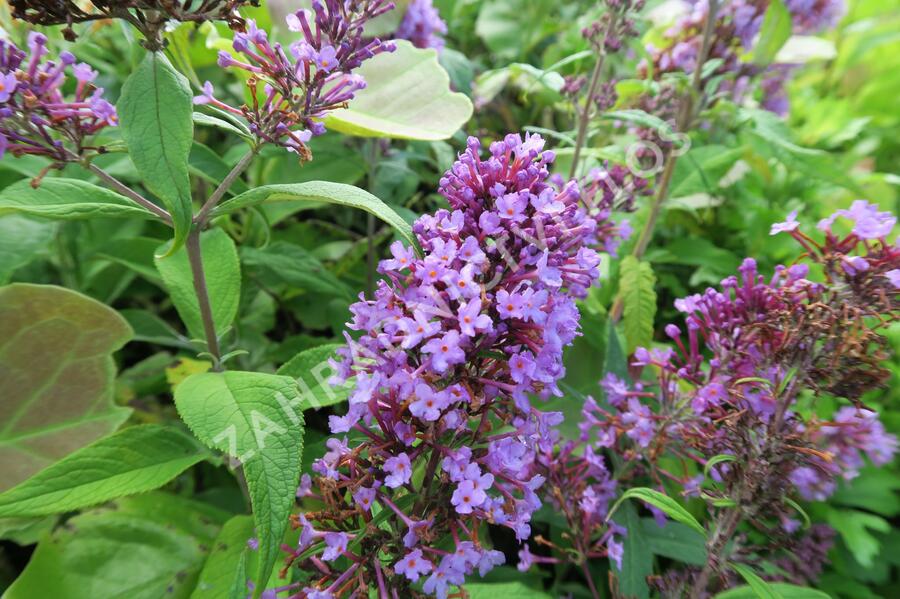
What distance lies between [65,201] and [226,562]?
43 cm

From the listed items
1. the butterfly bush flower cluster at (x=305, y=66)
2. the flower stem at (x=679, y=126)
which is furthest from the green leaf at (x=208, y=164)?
the flower stem at (x=679, y=126)

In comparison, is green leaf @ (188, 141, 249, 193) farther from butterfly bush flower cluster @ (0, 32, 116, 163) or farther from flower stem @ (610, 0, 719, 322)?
flower stem @ (610, 0, 719, 322)

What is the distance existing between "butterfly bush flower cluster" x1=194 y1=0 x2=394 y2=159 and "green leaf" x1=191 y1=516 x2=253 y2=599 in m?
0.45

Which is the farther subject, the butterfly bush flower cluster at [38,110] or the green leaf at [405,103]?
the green leaf at [405,103]

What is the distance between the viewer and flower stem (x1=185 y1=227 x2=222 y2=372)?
685 mm

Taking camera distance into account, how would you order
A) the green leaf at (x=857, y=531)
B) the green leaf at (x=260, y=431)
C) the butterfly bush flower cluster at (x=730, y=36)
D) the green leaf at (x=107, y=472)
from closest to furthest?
the green leaf at (x=260, y=431) < the green leaf at (x=107, y=472) < the green leaf at (x=857, y=531) < the butterfly bush flower cluster at (x=730, y=36)

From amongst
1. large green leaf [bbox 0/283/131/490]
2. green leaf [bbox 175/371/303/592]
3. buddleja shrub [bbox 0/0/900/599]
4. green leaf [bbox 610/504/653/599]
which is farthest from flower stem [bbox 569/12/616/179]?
large green leaf [bbox 0/283/131/490]

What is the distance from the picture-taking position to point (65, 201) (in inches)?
25.1

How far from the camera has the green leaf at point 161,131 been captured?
1.80 ft

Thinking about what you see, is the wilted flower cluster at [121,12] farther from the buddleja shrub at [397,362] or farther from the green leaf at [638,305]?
the green leaf at [638,305]

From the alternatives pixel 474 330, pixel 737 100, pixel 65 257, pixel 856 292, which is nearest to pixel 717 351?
pixel 856 292

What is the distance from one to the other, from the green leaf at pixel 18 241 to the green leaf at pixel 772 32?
4.04 ft

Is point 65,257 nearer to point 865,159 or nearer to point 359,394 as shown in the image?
point 359,394

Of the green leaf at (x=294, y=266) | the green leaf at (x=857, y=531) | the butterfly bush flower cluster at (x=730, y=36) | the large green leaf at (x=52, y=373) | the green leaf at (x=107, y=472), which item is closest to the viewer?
the green leaf at (x=107, y=472)
